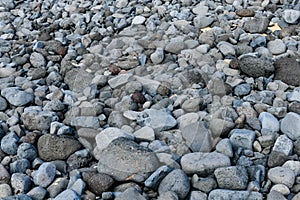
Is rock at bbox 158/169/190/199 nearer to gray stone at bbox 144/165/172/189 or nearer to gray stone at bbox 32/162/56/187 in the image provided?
gray stone at bbox 144/165/172/189

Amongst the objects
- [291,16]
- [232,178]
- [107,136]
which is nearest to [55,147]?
[107,136]

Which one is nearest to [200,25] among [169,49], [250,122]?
[169,49]

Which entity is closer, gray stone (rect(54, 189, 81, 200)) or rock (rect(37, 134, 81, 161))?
gray stone (rect(54, 189, 81, 200))

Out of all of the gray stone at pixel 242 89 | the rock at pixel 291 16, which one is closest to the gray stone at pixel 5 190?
the gray stone at pixel 242 89

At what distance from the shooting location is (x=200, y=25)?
2.78 metres

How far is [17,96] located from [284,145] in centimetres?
133

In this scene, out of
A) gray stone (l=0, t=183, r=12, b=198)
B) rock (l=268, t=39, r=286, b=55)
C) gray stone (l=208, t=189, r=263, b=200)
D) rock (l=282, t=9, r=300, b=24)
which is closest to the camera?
gray stone (l=208, t=189, r=263, b=200)

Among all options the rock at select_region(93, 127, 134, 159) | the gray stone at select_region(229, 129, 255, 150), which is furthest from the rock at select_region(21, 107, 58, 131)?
the gray stone at select_region(229, 129, 255, 150)

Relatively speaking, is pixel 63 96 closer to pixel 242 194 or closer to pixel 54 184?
pixel 54 184

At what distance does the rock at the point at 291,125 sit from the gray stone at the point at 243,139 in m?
0.14

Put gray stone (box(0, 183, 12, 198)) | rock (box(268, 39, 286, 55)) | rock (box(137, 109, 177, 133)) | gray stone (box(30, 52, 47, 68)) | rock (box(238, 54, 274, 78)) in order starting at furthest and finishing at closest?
gray stone (box(30, 52, 47, 68))
rock (box(268, 39, 286, 55))
rock (box(238, 54, 274, 78))
rock (box(137, 109, 177, 133))
gray stone (box(0, 183, 12, 198))

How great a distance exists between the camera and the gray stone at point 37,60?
2.55 meters

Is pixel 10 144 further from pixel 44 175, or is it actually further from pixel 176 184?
pixel 176 184

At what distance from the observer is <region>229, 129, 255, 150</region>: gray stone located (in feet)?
5.85
